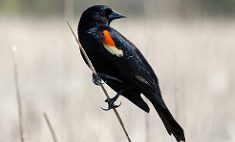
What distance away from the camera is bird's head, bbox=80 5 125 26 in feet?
8.57

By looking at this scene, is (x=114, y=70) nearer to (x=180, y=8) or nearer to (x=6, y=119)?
(x=6, y=119)

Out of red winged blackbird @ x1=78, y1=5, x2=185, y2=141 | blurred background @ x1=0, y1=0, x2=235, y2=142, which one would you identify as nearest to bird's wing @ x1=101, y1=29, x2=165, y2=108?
red winged blackbird @ x1=78, y1=5, x2=185, y2=141

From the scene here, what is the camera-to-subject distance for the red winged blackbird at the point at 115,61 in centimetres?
259

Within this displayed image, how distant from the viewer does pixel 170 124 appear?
8.34ft

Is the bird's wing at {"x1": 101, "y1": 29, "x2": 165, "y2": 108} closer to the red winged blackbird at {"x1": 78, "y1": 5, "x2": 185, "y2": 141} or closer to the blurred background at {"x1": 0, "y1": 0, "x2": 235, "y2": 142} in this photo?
the red winged blackbird at {"x1": 78, "y1": 5, "x2": 185, "y2": 141}

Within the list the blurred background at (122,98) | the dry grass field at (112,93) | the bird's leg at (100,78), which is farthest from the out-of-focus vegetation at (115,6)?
the bird's leg at (100,78)

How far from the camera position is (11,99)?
248 inches

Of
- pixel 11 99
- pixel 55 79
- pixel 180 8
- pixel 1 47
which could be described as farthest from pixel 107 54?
pixel 180 8

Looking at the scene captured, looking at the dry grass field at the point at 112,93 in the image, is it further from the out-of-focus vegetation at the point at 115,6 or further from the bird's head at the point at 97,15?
the out-of-focus vegetation at the point at 115,6

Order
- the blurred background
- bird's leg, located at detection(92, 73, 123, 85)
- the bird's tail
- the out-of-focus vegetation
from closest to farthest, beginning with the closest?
the bird's tail
bird's leg, located at detection(92, 73, 123, 85)
the blurred background
the out-of-focus vegetation

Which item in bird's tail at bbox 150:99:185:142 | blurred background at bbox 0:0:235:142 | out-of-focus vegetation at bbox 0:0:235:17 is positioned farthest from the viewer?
out-of-focus vegetation at bbox 0:0:235:17

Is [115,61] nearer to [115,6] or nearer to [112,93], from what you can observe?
[112,93]

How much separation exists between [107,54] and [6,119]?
2961 millimetres

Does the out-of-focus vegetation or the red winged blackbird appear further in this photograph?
the out-of-focus vegetation
